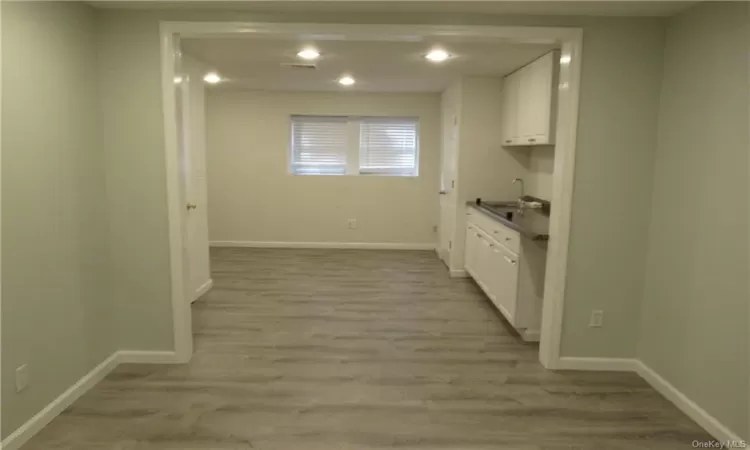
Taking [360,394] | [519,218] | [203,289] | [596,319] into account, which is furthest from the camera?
[203,289]

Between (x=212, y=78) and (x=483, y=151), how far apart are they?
3.11 meters

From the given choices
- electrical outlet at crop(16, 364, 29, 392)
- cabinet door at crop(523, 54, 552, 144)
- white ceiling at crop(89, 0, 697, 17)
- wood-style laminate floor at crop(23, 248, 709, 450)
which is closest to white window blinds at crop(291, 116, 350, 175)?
wood-style laminate floor at crop(23, 248, 709, 450)

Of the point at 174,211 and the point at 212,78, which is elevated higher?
the point at 212,78

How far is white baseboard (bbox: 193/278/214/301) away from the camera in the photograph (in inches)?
185

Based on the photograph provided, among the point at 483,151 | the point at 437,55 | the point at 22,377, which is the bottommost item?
the point at 22,377

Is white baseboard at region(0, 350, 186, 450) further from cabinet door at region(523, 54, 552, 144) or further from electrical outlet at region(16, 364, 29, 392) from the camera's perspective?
cabinet door at region(523, 54, 552, 144)

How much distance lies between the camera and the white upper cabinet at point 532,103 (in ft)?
12.9

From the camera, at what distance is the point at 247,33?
298cm

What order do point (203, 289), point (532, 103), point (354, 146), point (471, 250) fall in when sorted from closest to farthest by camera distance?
point (532, 103) < point (203, 289) < point (471, 250) < point (354, 146)

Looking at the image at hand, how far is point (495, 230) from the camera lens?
4324mm

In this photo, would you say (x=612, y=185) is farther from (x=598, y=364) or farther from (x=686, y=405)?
(x=686, y=405)

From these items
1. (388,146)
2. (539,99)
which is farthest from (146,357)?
(388,146)

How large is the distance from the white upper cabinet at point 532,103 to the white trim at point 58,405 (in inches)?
139

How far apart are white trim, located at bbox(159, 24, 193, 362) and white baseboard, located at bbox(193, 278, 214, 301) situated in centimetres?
136
